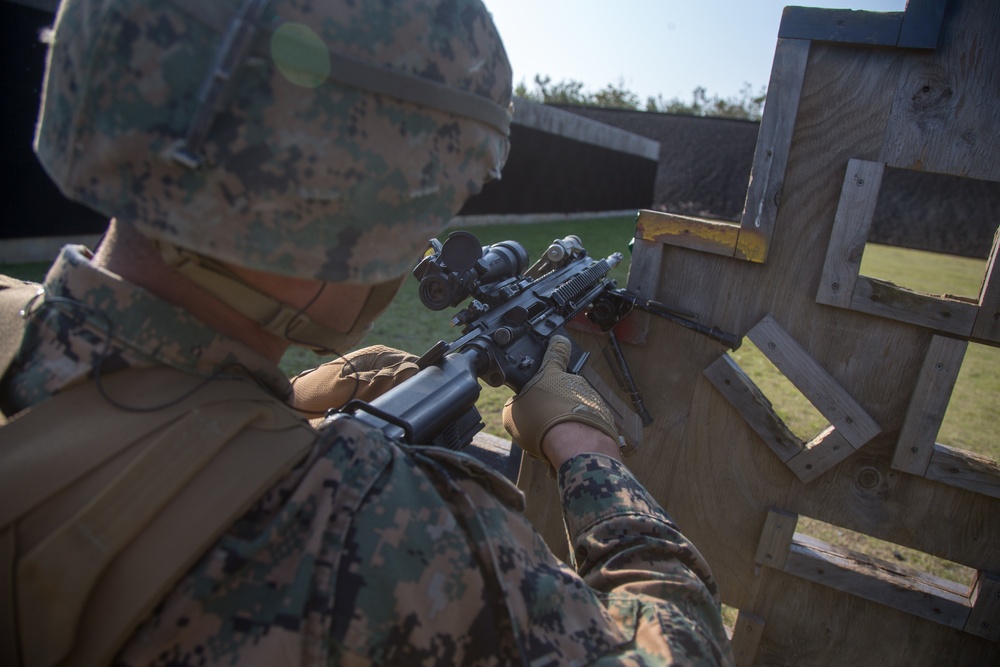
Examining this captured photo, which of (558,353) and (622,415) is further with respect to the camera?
(622,415)

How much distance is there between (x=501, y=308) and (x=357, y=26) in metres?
1.48

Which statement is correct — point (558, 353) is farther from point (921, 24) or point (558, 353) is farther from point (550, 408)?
point (921, 24)

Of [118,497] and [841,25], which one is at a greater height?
[841,25]

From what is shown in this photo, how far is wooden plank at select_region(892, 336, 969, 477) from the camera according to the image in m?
2.20

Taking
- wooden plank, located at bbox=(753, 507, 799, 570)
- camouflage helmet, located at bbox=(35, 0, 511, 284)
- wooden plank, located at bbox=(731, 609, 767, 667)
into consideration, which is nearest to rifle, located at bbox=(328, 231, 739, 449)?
camouflage helmet, located at bbox=(35, 0, 511, 284)

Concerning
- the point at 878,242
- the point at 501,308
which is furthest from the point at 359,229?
the point at 878,242

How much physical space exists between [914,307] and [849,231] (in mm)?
367

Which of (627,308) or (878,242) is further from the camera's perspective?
(878,242)

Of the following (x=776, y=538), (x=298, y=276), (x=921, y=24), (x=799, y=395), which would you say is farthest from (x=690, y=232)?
(x=799, y=395)

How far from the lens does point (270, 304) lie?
1.25 metres

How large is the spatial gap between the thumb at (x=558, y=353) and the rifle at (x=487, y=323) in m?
0.03

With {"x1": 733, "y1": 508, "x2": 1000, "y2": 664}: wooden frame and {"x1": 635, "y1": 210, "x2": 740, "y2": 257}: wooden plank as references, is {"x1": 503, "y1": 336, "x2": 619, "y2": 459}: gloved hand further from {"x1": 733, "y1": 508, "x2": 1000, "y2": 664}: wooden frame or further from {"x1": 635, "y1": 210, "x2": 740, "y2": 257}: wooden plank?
{"x1": 733, "y1": 508, "x2": 1000, "y2": 664}: wooden frame

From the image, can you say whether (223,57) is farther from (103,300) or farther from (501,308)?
(501,308)

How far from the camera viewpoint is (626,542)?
59.9 inches
